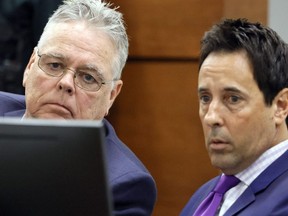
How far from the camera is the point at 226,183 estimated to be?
192 cm

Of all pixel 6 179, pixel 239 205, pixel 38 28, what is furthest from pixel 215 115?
pixel 38 28

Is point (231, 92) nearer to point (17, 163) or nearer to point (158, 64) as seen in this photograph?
point (17, 163)

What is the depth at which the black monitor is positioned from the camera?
113 cm

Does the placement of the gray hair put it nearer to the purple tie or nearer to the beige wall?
the purple tie

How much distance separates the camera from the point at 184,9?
11.1ft

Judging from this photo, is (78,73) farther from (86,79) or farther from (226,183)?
(226,183)

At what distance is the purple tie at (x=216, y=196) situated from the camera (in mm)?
1906

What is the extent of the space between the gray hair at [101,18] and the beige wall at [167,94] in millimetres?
1400

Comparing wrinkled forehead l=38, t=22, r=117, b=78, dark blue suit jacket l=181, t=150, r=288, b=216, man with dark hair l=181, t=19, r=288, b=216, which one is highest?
wrinkled forehead l=38, t=22, r=117, b=78

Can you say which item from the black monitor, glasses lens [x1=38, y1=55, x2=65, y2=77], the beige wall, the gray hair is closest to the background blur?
the beige wall

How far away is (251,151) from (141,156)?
5.48 feet

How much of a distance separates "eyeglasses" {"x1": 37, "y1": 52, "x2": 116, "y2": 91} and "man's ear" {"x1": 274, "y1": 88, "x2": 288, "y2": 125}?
44 centimetres

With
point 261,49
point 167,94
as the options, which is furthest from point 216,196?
point 167,94

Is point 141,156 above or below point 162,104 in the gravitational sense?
below
